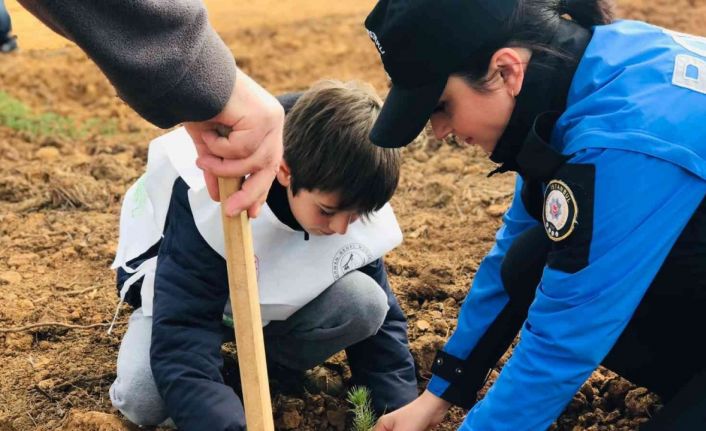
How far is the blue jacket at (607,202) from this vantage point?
80.4 inches

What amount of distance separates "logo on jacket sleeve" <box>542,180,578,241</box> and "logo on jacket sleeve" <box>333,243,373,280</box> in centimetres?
96

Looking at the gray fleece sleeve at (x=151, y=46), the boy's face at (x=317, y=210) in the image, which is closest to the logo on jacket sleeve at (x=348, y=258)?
the boy's face at (x=317, y=210)

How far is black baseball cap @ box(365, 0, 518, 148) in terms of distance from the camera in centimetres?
210

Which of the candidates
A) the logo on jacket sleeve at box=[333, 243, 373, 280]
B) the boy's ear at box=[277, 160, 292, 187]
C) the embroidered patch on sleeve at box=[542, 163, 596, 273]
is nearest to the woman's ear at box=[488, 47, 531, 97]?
the embroidered patch on sleeve at box=[542, 163, 596, 273]

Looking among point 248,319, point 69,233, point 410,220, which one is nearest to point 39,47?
point 69,233

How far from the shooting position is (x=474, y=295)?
2.78 meters

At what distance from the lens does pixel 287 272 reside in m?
3.01

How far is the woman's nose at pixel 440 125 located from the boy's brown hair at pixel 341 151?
43cm

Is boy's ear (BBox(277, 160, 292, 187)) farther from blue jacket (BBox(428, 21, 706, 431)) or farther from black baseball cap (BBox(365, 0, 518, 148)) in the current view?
blue jacket (BBox(428, 21, 706, 431))

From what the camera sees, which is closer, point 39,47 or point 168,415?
point 168,415

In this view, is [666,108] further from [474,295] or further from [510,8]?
[474,295]

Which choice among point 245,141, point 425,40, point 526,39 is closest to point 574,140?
point 526,39

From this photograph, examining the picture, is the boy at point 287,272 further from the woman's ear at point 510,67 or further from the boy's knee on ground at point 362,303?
the woman's ear at point 510,67

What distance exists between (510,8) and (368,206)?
0.85 metres
